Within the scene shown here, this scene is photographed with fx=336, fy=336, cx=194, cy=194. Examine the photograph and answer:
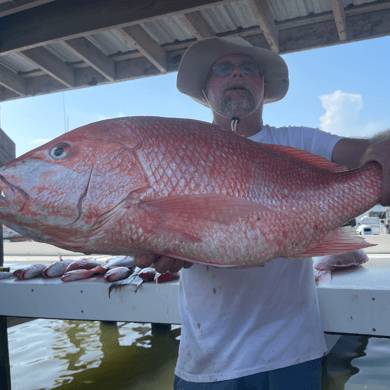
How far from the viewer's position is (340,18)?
2.06 meters

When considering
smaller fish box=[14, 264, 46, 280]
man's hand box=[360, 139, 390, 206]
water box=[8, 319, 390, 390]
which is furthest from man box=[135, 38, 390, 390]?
water box=[8, 319, 390, 390]

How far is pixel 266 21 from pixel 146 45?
34.4 inches

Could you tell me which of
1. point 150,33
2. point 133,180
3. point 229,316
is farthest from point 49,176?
point 150,33

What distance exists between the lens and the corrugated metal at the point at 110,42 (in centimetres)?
253

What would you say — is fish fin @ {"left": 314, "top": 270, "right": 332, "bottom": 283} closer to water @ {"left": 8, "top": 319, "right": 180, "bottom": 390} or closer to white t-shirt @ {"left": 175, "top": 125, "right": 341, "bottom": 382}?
white t-shirt @ {"left": 175, "top": 125, "right": 341, "bottom": 382}

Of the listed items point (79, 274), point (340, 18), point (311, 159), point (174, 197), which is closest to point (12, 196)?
point (174, 197)

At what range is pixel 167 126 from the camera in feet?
3.39

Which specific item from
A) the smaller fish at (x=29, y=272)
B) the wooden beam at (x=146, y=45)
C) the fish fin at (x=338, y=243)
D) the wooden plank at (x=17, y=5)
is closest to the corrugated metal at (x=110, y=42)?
the wooden beam at (x=146, y=45)

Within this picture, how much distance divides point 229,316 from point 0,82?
8.88ft

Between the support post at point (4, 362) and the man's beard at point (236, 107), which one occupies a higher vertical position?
the man's beard at point (236, 107)

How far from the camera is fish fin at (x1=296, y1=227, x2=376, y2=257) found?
1.03 m

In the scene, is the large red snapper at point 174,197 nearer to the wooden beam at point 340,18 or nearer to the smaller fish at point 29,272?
the wooden beam at point 340,18

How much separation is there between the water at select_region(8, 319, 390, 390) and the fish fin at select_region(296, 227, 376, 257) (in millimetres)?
2469

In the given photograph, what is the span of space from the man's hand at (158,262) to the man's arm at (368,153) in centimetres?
68
